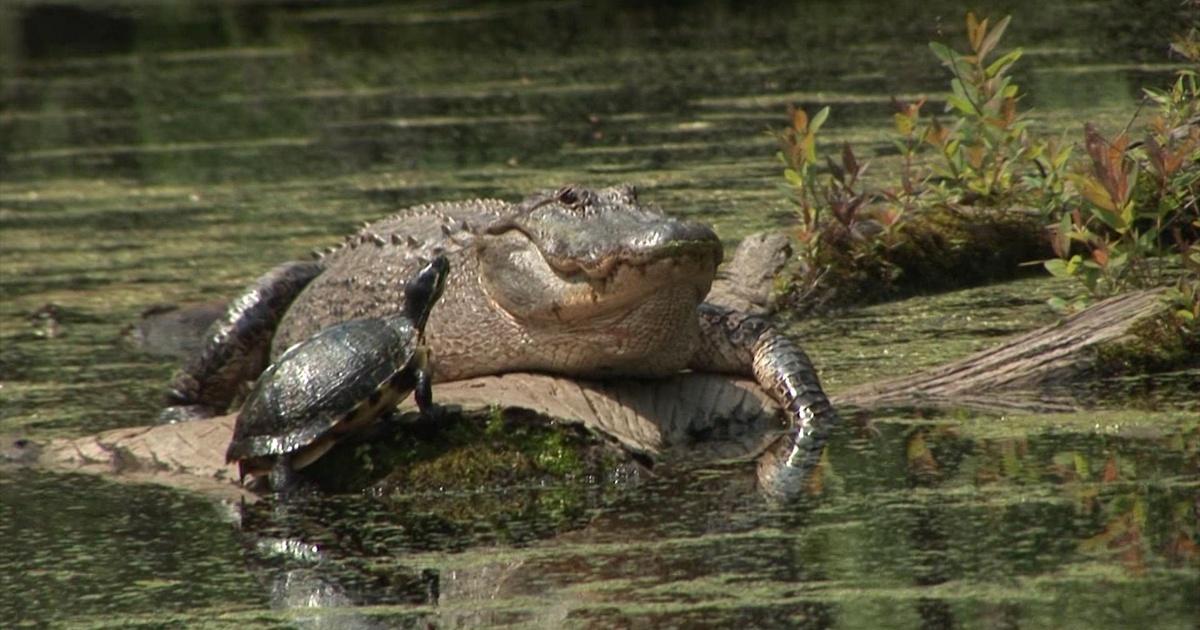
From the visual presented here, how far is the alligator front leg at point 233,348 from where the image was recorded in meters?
7.52

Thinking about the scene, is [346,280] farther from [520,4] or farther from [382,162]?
[520,4]

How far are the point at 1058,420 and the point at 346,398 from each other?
1.93m

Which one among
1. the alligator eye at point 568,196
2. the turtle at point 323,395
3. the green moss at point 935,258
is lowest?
the turtle at point 323,395

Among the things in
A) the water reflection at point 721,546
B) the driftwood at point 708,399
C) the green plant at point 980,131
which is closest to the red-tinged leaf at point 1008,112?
the green plant at point 980,131

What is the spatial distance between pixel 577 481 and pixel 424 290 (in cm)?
85

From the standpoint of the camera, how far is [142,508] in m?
5.85

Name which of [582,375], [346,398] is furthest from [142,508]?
[582,375]

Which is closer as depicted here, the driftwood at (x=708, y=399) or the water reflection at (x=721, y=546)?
the water reflection at (x=721, y=546)

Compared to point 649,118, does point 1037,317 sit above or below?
below

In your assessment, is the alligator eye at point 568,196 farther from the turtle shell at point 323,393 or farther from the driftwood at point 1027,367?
the driftwood at point 1027,367

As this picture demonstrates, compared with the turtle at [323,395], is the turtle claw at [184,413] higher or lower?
higher

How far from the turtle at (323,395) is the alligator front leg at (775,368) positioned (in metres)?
0.95

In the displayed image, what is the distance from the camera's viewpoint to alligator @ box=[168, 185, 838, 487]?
586 centimetres

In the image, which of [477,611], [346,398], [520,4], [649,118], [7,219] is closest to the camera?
[477,611]
